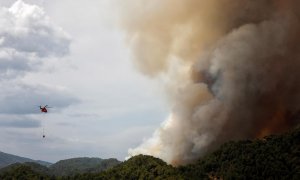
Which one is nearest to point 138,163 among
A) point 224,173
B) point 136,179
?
point 136,179

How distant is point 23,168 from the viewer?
401ft

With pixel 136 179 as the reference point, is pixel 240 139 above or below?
above

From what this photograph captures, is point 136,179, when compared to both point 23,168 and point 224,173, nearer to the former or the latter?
Result: point 224,173

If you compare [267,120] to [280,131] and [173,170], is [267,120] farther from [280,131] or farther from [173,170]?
[173,170]

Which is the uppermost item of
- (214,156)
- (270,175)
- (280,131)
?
(280,131)

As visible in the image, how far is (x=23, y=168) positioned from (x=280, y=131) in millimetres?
73615

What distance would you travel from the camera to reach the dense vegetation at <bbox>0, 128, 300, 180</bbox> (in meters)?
90.7

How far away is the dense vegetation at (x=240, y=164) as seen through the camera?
90.7 meters

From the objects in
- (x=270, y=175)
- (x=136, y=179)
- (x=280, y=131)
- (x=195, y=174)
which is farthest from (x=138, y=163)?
(x=280, y=131)

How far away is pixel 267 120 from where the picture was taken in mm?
114125

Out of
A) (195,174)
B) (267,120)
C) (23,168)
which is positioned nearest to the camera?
(195,174)

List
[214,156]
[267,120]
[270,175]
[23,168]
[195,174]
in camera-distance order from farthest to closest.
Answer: [23,168] → [267,120] → [214,156] → [195,174] → [270,175]

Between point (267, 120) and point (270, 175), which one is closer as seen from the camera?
point (270, 175)

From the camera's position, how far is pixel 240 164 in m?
94.8
